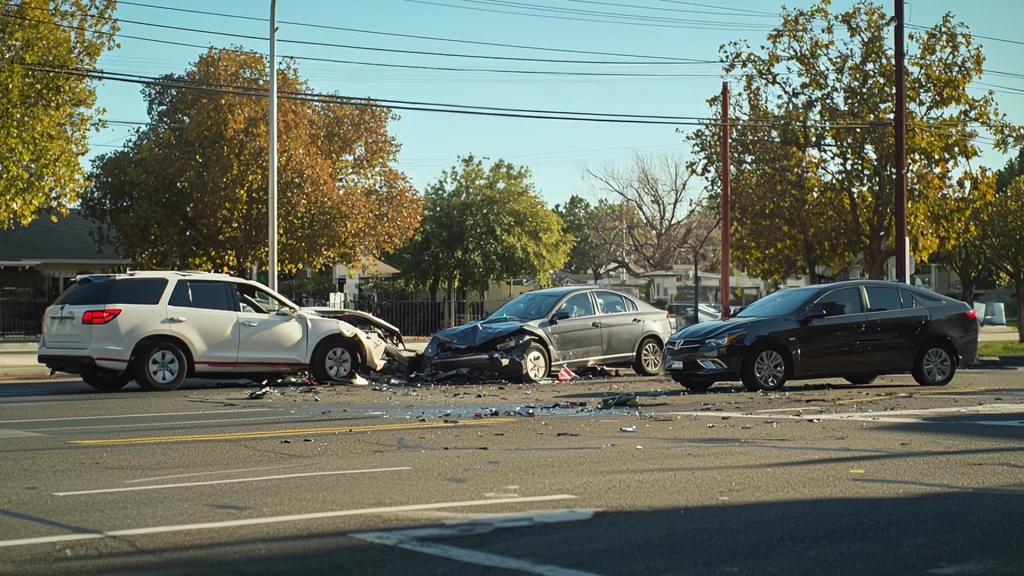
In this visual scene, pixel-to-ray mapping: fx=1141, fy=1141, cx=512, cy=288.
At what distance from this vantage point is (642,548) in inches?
242

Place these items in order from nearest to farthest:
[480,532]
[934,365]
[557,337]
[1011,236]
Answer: [480,532], [934,365], [557,337], [1011,236]

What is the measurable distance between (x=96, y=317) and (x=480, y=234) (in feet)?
118

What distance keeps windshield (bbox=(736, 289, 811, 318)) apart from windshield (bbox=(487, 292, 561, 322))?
351 cm

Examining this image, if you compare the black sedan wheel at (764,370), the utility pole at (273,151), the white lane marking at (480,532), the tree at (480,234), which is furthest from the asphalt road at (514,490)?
the tree at (480,234)

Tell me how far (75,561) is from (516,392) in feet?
38.3

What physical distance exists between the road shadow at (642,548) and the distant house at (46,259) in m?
39.5

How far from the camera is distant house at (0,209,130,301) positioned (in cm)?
4303

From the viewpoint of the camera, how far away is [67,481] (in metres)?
8.41

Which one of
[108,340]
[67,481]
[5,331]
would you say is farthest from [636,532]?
[5,331]

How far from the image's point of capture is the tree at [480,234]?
172 ft

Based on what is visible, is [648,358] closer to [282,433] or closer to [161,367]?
[161,367]

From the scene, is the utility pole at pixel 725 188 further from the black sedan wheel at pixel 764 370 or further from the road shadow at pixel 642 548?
the road shadow at pixel 642 548

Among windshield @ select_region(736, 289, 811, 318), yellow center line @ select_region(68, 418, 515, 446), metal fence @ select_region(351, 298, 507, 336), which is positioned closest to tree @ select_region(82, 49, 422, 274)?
metal fence @ select_region(351, 298, 507, 336)

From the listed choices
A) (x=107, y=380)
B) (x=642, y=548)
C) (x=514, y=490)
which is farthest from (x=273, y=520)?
(x=107, y=380)
